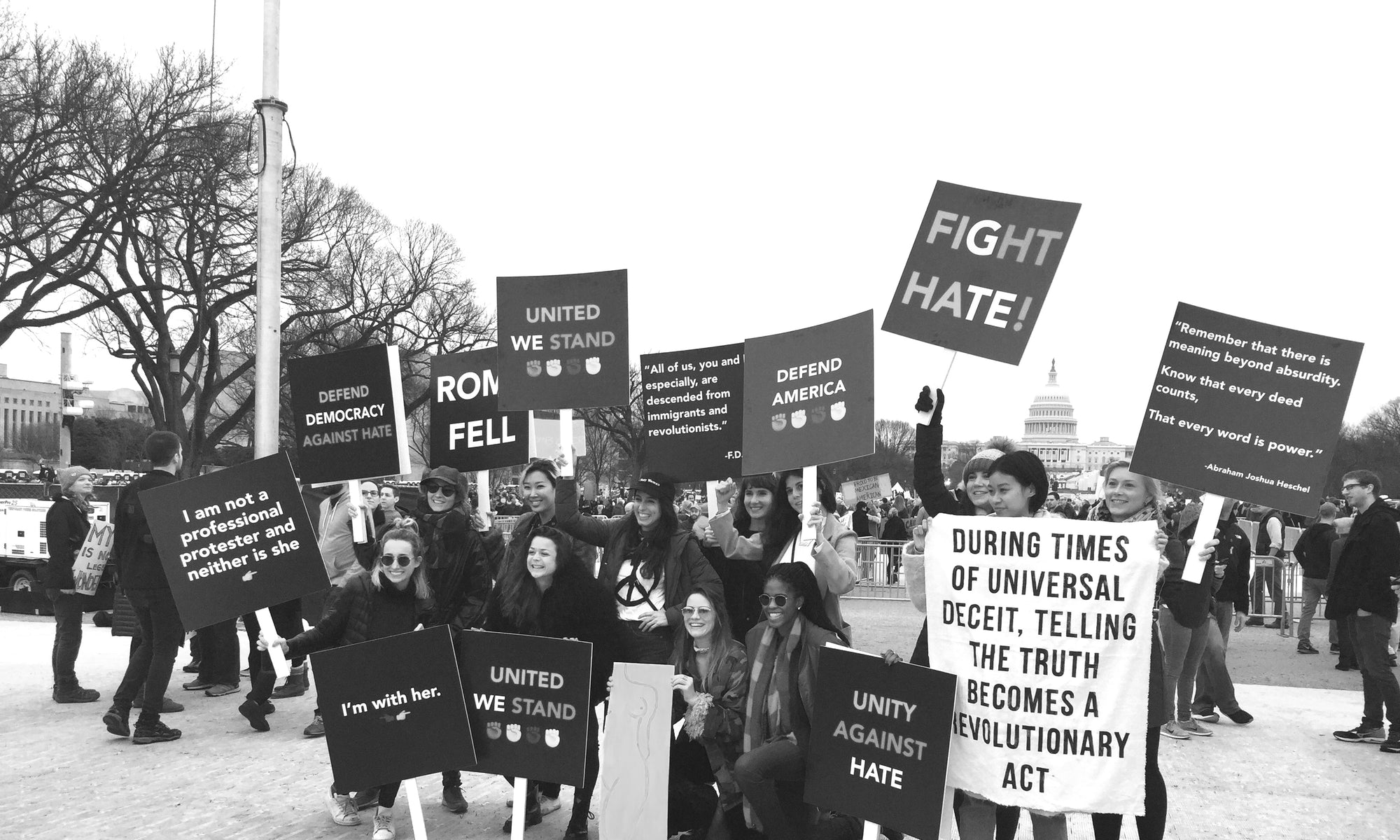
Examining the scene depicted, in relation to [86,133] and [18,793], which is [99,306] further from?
[18,793]

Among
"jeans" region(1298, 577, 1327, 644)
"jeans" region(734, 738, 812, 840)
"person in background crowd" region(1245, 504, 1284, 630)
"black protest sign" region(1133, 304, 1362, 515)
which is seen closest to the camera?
"jeans" region(734, 738, 812, 840)

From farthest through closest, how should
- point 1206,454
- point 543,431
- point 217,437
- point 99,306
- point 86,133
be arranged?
1. point 217,437
2. point 99,306
3. point 86,133
4. point 543,431
5. point 1206,454

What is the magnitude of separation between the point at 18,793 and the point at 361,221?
107 ft

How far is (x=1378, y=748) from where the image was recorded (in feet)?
26.2

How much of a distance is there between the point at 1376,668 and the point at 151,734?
878 cm

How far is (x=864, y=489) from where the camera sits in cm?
2330

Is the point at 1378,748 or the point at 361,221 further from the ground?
the point at 361,221

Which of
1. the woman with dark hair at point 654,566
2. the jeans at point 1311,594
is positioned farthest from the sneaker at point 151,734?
the jeans at point 1311,594

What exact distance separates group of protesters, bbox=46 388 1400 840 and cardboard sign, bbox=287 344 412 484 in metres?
0.30

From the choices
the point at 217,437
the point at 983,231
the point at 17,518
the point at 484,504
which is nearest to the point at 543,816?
the point at 484,504

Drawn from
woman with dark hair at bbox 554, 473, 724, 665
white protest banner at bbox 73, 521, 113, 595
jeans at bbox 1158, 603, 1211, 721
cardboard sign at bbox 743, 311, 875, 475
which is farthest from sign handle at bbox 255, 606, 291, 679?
jeans at bbox 1158, 603, 1211, 721

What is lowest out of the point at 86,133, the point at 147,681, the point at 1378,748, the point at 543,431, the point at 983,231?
the point at 1378,748

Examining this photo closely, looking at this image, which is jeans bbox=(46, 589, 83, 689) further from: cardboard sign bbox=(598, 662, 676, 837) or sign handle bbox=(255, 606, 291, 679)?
cardboard sign bbox=(598, 662, 676, 837)

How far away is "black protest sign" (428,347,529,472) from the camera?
808cm
